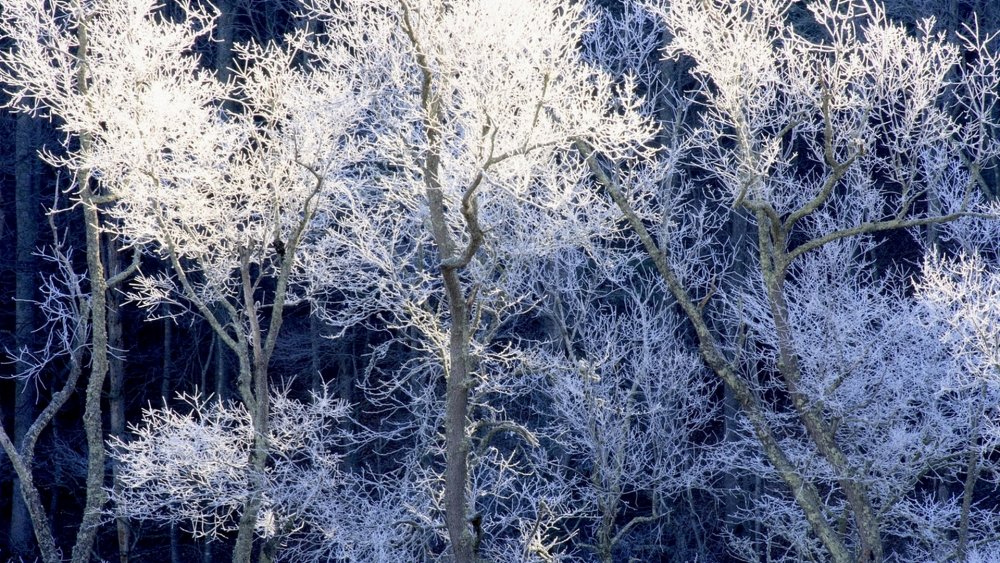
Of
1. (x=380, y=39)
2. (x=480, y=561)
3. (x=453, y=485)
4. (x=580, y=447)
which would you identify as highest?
(x=380, y=39)

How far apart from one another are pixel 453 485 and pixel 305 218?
2.87 meters

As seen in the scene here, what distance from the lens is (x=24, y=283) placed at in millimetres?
15875

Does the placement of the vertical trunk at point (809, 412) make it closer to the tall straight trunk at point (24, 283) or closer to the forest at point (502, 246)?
the forest at point (502, 246)

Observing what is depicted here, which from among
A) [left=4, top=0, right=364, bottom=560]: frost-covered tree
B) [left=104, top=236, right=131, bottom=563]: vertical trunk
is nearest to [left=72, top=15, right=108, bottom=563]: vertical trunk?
[left=4, top=0, right=364, bottom=560]: frost-covered tree

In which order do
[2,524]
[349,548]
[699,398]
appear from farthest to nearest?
[2,524], [699,398], [349,548]

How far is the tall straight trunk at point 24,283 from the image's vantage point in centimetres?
1524

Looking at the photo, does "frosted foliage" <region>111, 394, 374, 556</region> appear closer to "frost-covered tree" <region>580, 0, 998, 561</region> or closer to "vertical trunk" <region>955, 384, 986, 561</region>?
"frost-covered tree" <region>580, 0, 998, 561</region>

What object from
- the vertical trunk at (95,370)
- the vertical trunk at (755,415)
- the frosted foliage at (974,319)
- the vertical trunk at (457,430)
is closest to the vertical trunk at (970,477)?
the frosted foliage at (974,319)

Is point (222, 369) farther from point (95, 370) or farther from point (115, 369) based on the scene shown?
point (95, 370)

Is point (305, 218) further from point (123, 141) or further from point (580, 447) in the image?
point (580, 447)

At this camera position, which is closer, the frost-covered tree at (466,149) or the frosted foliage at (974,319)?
the frost-covered tree at (466,149)

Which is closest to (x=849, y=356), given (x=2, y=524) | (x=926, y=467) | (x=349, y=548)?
(x=926, y=467)

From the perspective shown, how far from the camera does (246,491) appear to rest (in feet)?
32.9

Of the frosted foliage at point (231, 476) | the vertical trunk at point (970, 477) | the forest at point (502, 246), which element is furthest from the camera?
the vertical trunk at point (970, 477)
